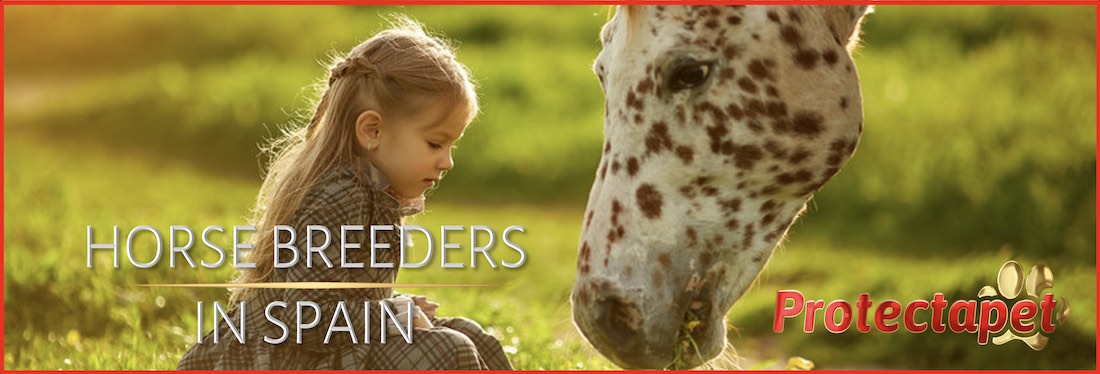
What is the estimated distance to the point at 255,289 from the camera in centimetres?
348

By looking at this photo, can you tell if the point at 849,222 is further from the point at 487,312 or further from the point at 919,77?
the point at 487,312

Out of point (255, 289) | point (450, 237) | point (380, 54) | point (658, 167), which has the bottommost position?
point (450, 237)

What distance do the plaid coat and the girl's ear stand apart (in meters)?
0.06

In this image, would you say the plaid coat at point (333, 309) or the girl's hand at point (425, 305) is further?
the girl's hand at point (425, 305)

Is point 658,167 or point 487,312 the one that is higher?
point 658,167

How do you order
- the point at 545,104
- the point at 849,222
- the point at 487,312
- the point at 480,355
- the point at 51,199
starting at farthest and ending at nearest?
the point at 545,104 < the point at 849,222 < the point at 51,199 < the point at 487,312 < the point at 480,355

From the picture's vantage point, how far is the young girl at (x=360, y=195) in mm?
3348

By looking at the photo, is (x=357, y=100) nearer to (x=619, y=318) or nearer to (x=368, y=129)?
(x=368, y=129)

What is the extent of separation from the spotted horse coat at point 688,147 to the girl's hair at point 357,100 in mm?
403

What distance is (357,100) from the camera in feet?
11.5

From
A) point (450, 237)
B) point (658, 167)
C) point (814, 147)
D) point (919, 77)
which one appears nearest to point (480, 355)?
point (658, 167)

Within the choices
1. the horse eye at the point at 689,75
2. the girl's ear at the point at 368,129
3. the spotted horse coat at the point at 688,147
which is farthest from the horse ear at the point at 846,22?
the girl's ear at the point at 368,129

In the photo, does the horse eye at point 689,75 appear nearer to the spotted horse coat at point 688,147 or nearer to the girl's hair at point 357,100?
the spotted horse coat at point 688,147

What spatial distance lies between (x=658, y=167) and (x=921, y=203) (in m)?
5.35
